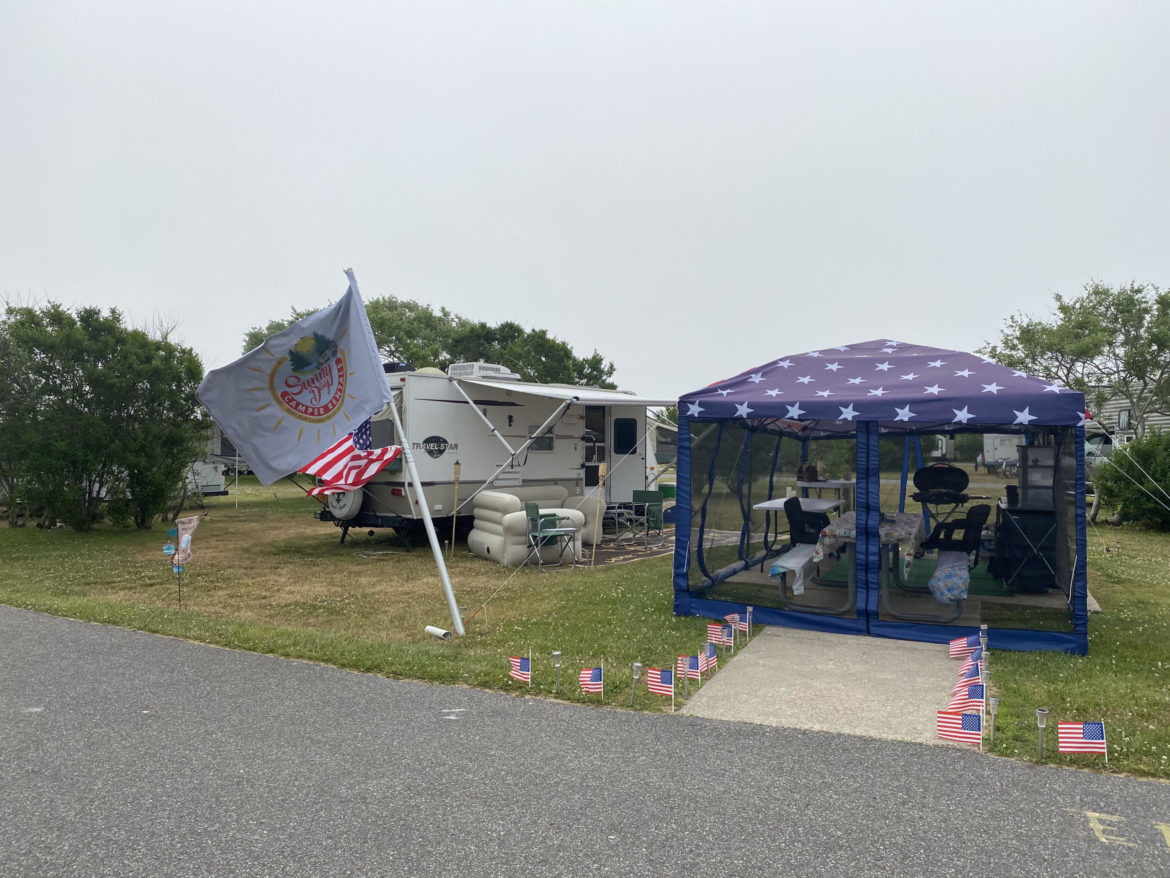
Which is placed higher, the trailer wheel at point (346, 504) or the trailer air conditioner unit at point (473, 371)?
the trailer air conditioner unit at point (473, 371)

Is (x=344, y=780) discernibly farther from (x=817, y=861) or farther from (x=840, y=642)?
(x=840, y=642)

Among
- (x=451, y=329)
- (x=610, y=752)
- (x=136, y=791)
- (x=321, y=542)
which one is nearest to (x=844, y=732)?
(x=610, y=752)

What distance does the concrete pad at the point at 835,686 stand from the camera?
439 cm

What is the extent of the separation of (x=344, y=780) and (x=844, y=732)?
2573 millimetres

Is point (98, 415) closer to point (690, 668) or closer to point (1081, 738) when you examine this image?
point (690, 668)

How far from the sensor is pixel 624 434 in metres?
14.3

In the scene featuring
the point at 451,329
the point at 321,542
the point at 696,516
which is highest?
the point at 451,329

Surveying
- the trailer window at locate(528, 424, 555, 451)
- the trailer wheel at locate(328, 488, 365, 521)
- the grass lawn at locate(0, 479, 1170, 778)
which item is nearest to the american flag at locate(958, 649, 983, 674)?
the grass lawn at locate(0, 479, 1170, 778)

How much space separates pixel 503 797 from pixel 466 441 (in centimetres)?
837

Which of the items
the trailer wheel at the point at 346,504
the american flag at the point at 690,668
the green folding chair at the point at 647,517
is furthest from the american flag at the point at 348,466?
the american flag at the point at 690,668

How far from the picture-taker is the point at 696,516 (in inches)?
300

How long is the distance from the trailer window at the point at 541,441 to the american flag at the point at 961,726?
8.80m

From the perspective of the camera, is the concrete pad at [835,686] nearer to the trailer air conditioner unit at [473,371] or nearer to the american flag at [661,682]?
the american flag at [661,682]

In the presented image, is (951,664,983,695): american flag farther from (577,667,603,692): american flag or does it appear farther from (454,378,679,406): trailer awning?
(454,378,679,406): trailer awning
